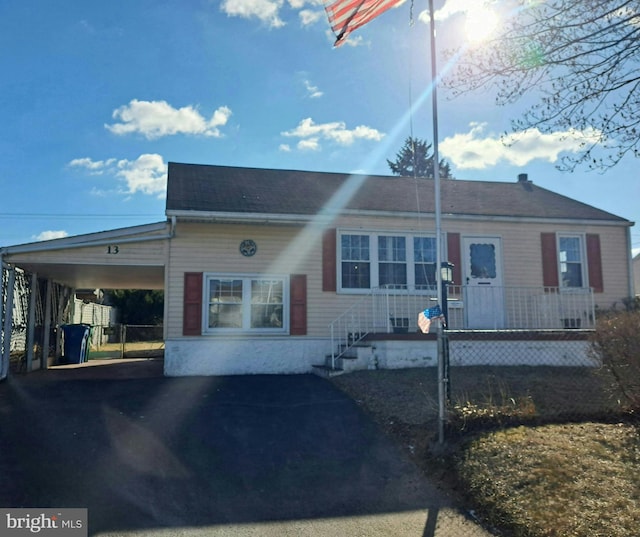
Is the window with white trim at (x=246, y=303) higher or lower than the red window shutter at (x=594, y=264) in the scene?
lower

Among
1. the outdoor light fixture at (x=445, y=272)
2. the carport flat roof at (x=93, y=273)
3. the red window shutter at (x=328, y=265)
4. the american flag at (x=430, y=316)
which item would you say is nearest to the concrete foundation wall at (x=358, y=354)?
the red window shutter at (x=328, y=265)

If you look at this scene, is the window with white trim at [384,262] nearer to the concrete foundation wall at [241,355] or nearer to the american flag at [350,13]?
the concrete foundation wall at [241,355]

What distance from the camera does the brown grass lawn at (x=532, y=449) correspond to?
411 centimetres

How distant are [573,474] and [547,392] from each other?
286 cm

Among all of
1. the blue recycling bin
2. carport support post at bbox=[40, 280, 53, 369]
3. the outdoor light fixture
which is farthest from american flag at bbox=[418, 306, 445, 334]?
the blue recycling bin

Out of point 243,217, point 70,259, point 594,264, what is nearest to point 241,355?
point 243,217

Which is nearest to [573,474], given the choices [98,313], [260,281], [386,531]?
[386,531]

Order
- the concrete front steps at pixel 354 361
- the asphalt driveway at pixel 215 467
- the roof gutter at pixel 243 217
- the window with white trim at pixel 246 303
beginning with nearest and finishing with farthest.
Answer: the asphalt driveway at pixel 215 467 → the concrete front steps at pixel 354 361 → the roof gutter at pixel 243 217 → the window with white trim at pixel 246 303

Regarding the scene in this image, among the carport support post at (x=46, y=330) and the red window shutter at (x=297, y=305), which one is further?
the carport support post at (x=46, y=330)

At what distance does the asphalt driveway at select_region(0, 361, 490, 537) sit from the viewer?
438cm

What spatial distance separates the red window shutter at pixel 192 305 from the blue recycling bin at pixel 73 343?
6.17 meters

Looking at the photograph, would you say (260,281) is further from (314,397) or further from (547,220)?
(547,220)

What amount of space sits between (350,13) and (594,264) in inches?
388

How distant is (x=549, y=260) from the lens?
42.5 feet
